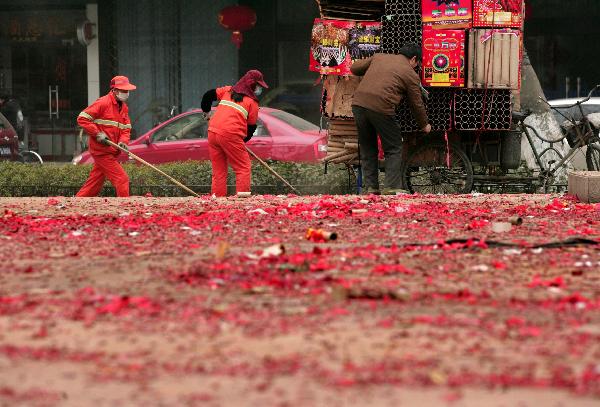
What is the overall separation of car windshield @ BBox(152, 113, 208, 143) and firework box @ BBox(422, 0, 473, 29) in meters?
5.72

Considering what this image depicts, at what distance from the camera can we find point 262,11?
25.7m

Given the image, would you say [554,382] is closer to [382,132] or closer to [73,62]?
[382,132]

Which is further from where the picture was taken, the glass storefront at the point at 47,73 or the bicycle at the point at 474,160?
the glass storefront at the point at 47,73

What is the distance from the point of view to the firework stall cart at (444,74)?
14086mm

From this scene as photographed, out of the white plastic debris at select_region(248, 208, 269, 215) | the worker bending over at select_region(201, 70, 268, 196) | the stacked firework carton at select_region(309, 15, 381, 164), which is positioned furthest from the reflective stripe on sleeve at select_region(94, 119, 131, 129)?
the white plastic debris at select_region(248, 208, 269, 215)

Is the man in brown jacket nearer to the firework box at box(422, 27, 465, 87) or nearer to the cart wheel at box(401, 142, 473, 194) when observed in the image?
the firework box at box(422, 27, 465, 87)

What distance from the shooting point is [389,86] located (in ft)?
45.5

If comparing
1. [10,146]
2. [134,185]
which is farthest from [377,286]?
[10,146]

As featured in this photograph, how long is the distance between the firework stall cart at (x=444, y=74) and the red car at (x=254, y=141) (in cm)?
287

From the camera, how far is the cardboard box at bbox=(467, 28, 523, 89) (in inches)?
555

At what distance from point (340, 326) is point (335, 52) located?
9012 mm

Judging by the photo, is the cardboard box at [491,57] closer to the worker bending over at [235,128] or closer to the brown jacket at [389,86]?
the brown jacket at [389,86]

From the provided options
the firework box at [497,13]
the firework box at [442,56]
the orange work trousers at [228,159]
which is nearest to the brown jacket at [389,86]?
the firework box at [442,56]

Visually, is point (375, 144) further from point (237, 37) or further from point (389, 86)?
point (237, 37)
